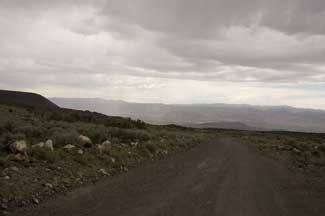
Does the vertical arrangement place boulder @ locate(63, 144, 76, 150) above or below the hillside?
below

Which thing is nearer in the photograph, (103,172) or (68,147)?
(103,172)

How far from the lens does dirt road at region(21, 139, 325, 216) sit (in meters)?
7.77

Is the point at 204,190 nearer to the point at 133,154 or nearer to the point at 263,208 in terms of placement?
the point at 263,208

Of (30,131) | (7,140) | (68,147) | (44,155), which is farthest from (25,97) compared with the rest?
(44,155)

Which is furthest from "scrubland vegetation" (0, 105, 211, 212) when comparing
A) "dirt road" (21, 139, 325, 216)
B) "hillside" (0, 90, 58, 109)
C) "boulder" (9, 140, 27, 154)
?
"hillside" (0, 90, 58, 109)

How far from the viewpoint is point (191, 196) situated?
30.2 ft

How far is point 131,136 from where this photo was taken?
21.1 meters

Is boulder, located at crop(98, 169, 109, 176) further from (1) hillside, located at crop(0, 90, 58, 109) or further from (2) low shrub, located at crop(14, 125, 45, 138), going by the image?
(1) hillside, located at crop(0, 90, 58, 109)

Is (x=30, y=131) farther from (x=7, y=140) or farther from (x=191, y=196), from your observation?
(x=191, y=196)

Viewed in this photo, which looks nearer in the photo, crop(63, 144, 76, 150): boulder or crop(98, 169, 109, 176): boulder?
crop(98, 169, 109, 176): boulder

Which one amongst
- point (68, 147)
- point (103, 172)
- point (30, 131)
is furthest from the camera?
point (30, 131)

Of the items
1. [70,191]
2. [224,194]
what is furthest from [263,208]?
[70,191]

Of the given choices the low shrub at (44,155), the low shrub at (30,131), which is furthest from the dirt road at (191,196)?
the low shrub at (30,131)

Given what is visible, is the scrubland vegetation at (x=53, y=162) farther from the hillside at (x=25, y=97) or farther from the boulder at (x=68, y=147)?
the hillside at (x=25, y=97)
